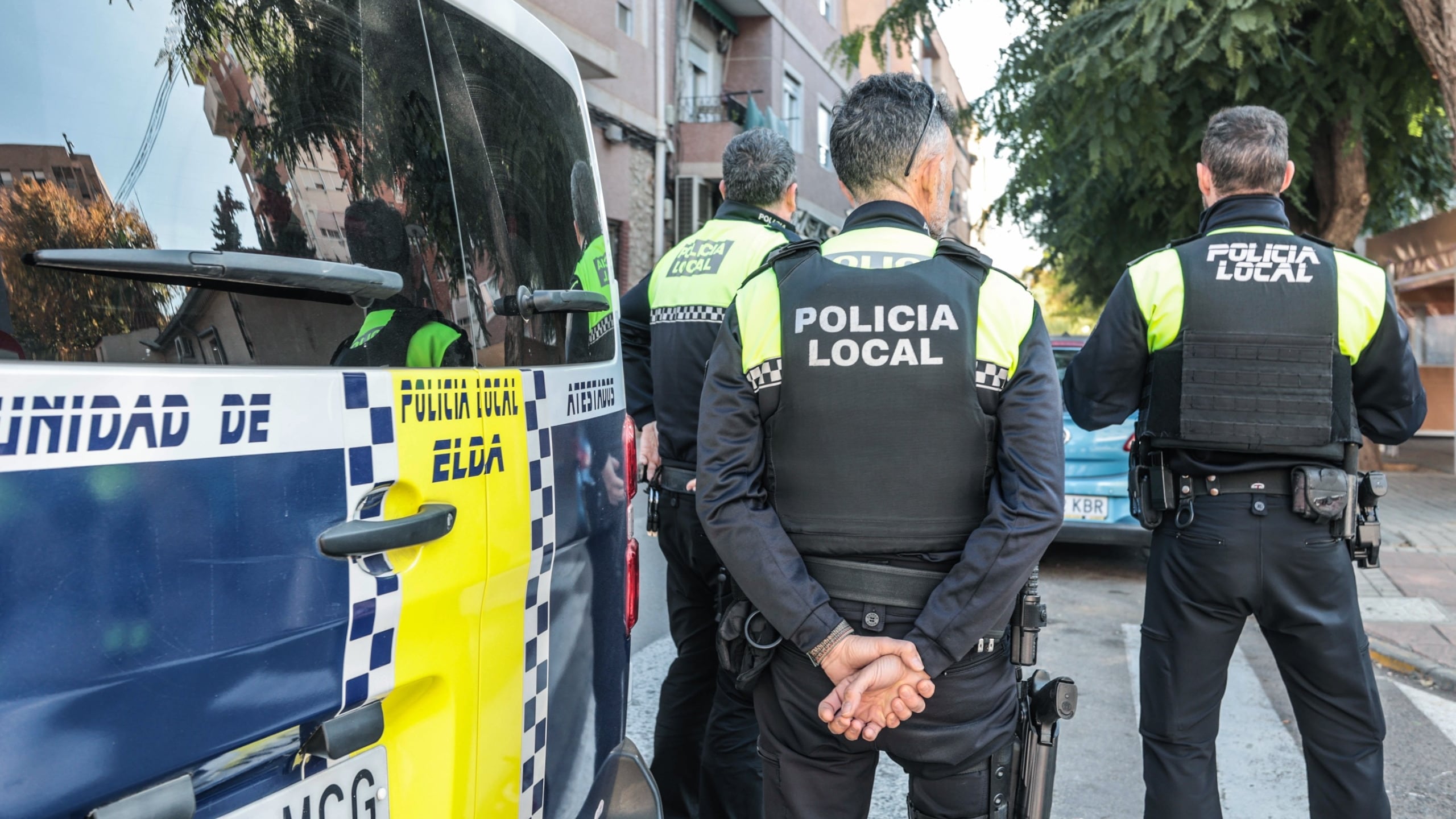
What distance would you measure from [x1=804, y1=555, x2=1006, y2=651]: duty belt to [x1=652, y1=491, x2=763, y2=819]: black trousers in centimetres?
100

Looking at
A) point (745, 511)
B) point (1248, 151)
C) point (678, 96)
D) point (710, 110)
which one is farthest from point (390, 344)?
point (710, 110)

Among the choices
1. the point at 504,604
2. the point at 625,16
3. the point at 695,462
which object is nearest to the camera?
→ the point at 504,604

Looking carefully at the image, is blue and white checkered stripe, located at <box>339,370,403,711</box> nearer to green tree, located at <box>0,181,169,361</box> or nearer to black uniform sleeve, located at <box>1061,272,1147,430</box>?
green tree, located at <box>0,181,169,361</box>

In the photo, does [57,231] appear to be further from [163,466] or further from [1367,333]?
[1367,333]

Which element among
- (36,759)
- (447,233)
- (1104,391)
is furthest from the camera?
(1104,391)

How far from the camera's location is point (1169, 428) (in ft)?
9.25

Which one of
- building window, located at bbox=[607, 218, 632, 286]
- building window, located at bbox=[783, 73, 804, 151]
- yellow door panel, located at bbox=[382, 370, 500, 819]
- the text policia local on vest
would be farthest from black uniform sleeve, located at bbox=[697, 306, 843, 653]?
building window, located at bbox=[783, 73, 804, 151]

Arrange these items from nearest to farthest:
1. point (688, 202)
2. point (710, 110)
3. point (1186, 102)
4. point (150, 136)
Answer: point (150, 136) < point (1186, 102) < point (688, 202) < point (710, 110)

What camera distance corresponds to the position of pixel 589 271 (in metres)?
2.24

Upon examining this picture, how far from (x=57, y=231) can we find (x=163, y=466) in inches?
10.6

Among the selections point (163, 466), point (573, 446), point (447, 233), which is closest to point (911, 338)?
point (573, 446)

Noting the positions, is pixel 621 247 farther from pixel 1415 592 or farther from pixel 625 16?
pixel 1415 592

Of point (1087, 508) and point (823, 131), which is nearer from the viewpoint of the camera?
point (1087, 508)

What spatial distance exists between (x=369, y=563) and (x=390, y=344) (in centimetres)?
31
